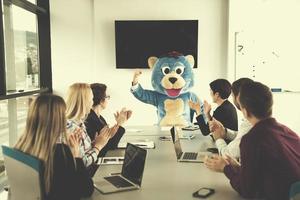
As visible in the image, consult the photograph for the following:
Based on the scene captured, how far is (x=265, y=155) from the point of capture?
177 cm

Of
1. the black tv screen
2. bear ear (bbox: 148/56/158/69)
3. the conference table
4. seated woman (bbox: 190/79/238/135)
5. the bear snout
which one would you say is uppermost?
the black tv screen

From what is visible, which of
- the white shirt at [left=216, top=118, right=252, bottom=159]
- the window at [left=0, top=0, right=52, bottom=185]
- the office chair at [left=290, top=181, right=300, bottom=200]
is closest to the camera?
the office chair at [left=290, top=181, right=300, bottom=200]

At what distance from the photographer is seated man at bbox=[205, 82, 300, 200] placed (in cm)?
177

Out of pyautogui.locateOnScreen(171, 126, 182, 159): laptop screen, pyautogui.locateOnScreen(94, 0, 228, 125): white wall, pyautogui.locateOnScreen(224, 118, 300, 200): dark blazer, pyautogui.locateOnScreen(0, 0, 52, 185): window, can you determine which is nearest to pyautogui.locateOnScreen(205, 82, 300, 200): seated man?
pyautogui.locateOnScreen(224, 118, 300, 200): dark blazer

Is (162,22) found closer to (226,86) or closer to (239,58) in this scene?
(239,58)

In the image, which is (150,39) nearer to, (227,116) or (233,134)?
(227,116)

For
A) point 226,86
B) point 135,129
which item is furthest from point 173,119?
point 226,86

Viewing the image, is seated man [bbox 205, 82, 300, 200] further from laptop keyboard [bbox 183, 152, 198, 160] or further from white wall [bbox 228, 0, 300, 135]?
white wall [bbox 228, 0, 300, 135]

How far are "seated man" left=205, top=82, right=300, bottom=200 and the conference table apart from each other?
160 mm

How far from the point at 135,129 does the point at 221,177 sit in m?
2.08

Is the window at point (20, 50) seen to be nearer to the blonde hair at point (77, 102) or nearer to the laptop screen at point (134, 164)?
the blonde hair at point (77, 102)

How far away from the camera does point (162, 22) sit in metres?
5.09

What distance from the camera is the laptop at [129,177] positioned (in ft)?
6.75

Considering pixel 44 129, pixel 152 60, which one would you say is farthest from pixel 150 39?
pixel 44 129
